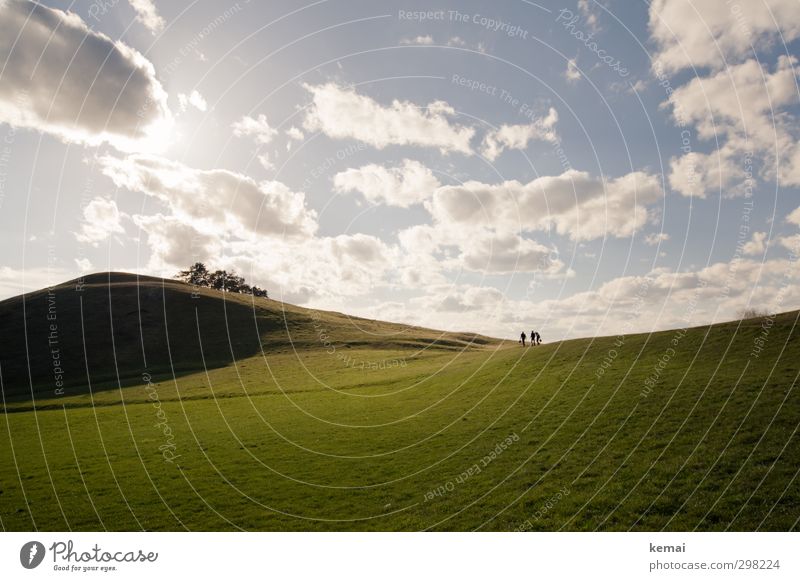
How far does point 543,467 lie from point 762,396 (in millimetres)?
15038

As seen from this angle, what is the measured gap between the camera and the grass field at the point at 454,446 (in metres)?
18.7

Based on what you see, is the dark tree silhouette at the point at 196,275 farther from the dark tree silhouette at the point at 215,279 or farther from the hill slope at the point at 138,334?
the hill slope at the point at 138,334

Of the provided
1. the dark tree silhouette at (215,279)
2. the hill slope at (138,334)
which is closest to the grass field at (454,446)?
the hill slope at (138,334)

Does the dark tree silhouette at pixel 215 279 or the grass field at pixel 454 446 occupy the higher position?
the dark tree silhouette at pixel 215 279

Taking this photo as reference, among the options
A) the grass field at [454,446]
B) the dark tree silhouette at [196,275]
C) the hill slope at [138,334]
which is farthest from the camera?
the dark tree silhouette at [196,275]

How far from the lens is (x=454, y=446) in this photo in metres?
27.4

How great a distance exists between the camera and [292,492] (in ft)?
73.4

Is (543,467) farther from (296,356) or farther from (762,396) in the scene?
(296,356)

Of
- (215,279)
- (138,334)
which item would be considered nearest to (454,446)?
(138,334)

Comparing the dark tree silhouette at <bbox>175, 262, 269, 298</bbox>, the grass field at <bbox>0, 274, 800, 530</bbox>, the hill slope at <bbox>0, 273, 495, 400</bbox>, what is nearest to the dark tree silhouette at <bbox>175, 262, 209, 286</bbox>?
the dark tree silhouette at <bbox>175, 262, 269, 298</bbox>

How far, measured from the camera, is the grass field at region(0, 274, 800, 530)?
18.7 m

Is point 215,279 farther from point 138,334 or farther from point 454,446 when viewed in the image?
point 454,446

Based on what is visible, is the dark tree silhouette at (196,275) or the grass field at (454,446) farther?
the dark tree silhouette at (196,275)

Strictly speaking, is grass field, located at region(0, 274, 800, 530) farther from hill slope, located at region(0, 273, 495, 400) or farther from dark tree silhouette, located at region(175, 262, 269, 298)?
dark tree silhouette, located at region(175, 262, 269, 298)
